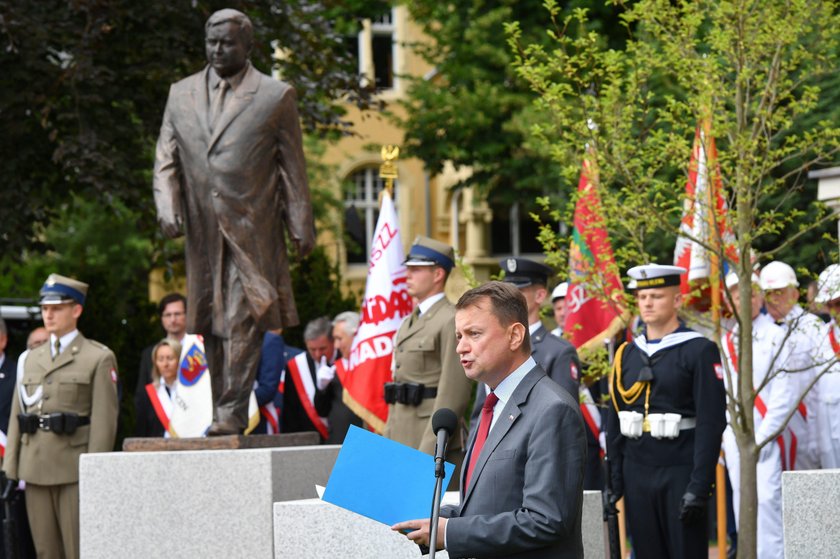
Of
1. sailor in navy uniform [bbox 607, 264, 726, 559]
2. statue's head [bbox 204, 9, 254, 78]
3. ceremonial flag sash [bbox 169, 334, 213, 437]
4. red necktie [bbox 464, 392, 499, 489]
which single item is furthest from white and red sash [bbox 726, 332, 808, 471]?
red necktie [bbox 464, 392, 499, 489]

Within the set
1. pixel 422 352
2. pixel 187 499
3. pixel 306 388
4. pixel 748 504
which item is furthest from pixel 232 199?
pixel 306 388

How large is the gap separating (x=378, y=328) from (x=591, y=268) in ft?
8.19

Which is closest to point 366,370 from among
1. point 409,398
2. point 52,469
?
point 409,398

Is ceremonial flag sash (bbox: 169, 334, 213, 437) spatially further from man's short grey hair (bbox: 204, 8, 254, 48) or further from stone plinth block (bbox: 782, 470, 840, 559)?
stone plinth block (bbox: 782, 470, 840, 559)

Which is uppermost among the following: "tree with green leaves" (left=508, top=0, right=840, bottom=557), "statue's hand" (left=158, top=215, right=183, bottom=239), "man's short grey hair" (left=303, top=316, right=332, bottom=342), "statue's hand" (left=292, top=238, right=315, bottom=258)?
"tree with green leaves" (left=508, top=0, right=840, bottom=557)

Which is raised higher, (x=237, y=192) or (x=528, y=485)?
(x=237, y=192)

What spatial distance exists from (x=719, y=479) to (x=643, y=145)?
298 cm

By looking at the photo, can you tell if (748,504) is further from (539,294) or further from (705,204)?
(539,294)

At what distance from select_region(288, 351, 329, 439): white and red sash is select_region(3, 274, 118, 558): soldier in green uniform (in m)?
2.27

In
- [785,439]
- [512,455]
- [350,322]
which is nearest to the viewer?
[512,455]

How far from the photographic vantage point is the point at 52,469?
34.4ft

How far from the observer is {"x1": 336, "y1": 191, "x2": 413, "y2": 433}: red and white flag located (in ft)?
36.2

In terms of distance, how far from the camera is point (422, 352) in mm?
9672

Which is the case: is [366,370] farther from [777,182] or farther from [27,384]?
[777,182]
